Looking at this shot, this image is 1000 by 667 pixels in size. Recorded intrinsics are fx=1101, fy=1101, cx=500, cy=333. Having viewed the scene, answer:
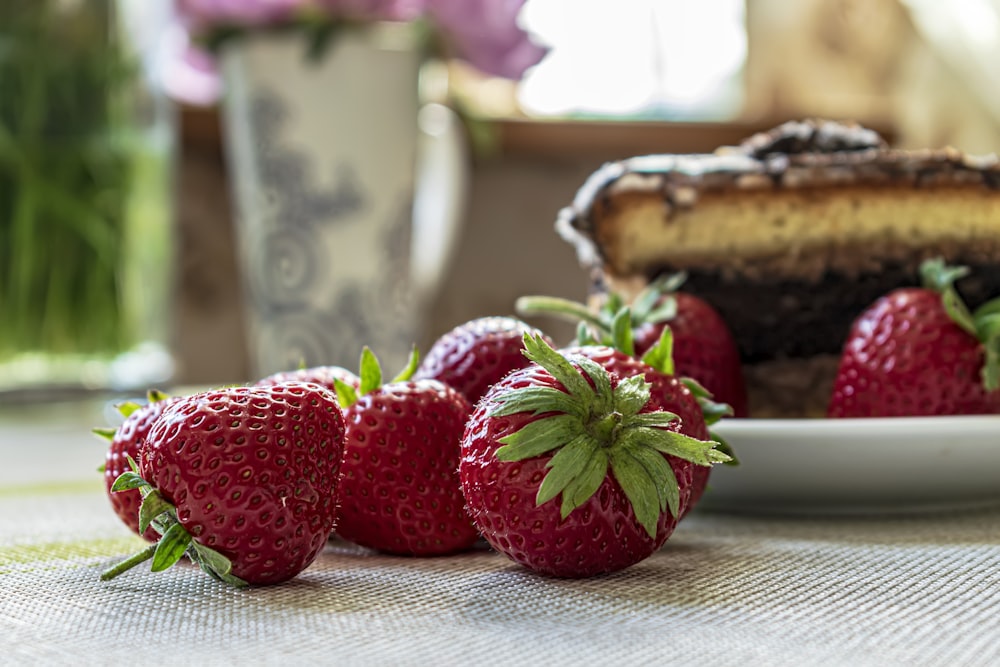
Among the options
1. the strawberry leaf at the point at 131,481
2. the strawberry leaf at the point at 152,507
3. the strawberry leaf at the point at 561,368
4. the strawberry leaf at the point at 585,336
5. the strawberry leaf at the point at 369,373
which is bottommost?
the strawberry leaf at the point at 152,507

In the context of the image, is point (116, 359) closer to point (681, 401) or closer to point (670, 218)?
point (670, 218)

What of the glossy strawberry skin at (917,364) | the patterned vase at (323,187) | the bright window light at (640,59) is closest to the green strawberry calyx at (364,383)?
the glossy strawberry skin at (917,364)

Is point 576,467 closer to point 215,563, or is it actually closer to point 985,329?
point 215,563

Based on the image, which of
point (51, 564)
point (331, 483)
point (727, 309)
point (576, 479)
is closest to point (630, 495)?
point (576, 479)

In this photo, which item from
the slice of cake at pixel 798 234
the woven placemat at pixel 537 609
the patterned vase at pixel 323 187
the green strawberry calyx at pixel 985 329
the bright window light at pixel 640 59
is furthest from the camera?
the bright window light at pixel 640 59

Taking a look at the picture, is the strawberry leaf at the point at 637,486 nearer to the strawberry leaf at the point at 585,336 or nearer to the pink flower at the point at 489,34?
the strawberry leaf at the point at 585,336

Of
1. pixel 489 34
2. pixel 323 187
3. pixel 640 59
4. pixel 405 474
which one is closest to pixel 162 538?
pixel 405 474
